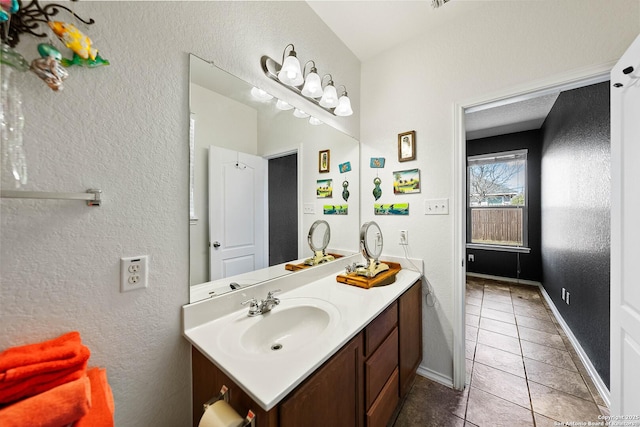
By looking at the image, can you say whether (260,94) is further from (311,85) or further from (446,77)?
(446,77)

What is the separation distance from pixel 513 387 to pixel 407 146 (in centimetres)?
189

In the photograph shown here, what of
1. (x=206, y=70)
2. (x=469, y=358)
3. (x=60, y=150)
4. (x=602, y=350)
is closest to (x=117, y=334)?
(x=60, y=150)

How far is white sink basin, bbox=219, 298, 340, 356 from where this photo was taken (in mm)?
968

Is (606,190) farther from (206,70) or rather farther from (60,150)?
(60,150)

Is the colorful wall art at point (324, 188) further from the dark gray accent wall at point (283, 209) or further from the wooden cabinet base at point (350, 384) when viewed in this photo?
the wooden cabinet base at point (350, 384)

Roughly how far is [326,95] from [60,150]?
4.60 feet

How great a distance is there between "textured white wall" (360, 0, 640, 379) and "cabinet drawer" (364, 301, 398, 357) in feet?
1.91

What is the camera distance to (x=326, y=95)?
1643mm

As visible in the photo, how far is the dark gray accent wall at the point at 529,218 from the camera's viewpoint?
383 centimetres

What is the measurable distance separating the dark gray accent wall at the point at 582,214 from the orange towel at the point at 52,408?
2.73 meters

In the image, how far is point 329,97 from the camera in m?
1.65

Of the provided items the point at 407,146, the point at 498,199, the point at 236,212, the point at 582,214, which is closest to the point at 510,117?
the point at 498,199

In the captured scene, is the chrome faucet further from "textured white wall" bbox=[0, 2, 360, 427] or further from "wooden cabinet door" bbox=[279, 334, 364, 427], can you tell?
"wooden cabinet door" bbox=[279, 334, 364, 427]

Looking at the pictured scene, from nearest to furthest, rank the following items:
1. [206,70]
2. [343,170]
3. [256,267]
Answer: [206,70] < [256,267] < [343,170]
